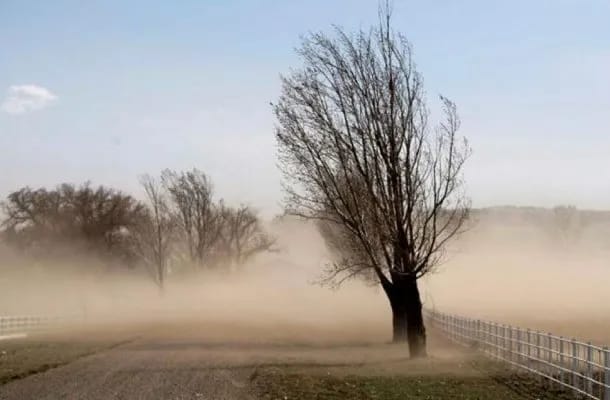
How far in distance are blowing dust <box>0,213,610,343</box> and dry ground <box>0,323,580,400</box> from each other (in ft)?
27.0

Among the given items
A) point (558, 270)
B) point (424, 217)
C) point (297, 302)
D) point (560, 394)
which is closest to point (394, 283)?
point (424, 217)

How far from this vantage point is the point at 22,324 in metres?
54.7

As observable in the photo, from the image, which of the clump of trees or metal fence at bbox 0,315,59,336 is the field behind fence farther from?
the clump of trees

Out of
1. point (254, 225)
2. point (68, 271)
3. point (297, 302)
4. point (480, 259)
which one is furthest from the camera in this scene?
point (480, 259)

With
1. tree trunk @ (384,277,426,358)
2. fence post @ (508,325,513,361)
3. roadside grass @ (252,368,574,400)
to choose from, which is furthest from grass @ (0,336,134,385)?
fence post @ (508,325,513,361)

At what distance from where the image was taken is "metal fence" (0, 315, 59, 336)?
167 ft

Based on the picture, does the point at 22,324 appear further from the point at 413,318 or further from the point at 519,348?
the point at 519,348

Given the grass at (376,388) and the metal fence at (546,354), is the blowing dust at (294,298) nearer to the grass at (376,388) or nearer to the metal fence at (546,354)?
the metal fence at (546,354)

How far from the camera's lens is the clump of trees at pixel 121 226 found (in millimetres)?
94625

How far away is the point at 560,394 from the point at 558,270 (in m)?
124

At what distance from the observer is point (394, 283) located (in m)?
33.9

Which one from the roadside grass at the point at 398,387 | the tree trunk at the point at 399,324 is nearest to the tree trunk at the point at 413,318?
the tree trunk at the point at 399,324

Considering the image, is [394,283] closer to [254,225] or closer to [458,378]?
[458,378]

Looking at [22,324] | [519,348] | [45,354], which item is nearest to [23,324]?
[22,324]
